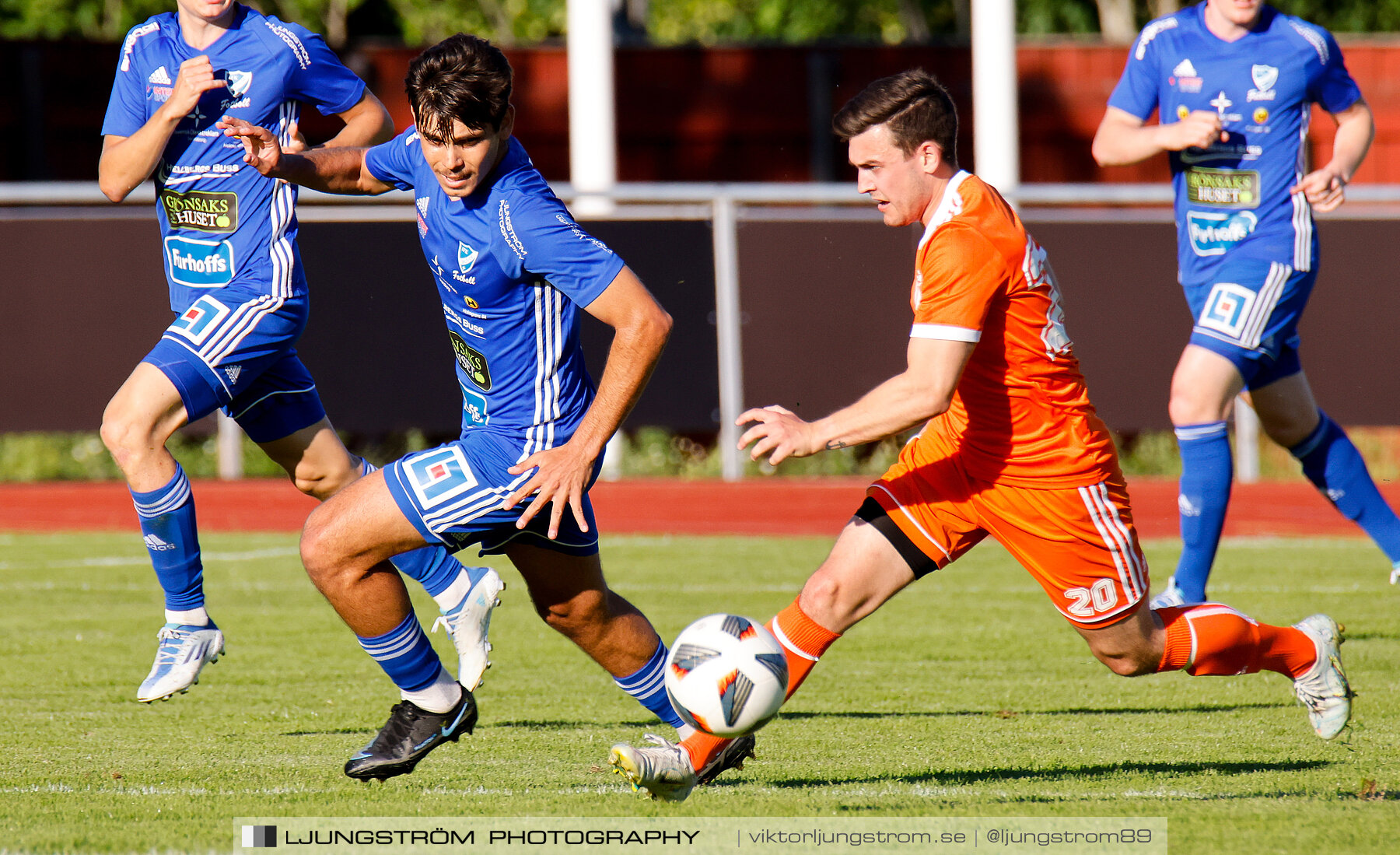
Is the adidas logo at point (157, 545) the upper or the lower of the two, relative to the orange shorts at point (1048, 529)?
lower

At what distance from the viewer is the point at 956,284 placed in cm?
404

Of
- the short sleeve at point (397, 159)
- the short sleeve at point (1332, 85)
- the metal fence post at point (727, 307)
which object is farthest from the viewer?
the metal fence post at point (727, 307)

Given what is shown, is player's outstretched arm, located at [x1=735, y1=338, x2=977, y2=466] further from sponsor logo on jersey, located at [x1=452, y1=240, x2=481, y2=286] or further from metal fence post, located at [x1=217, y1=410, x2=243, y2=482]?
metal fence post, located at [x1=217, y1=410, x2=243, y2=482]

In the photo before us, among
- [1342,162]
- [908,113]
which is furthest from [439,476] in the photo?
[1342,162]

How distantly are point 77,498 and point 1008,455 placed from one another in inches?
372

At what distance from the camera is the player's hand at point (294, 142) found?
5.42 m

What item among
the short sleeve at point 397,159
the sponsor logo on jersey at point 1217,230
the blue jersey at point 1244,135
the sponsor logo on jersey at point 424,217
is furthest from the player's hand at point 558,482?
→ the sponsor logo on jersey at point 1217,230

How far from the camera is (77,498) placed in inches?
478

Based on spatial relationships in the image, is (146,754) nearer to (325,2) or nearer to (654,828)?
(654,828)

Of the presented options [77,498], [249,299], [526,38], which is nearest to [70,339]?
[77,498]

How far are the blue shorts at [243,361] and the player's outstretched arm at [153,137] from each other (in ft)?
1.49

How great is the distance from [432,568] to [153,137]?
161 cm

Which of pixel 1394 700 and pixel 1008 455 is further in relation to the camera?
pixel 1394 700

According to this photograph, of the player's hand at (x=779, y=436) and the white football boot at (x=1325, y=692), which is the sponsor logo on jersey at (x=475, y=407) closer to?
the player's hand at (x=779, y=436)
